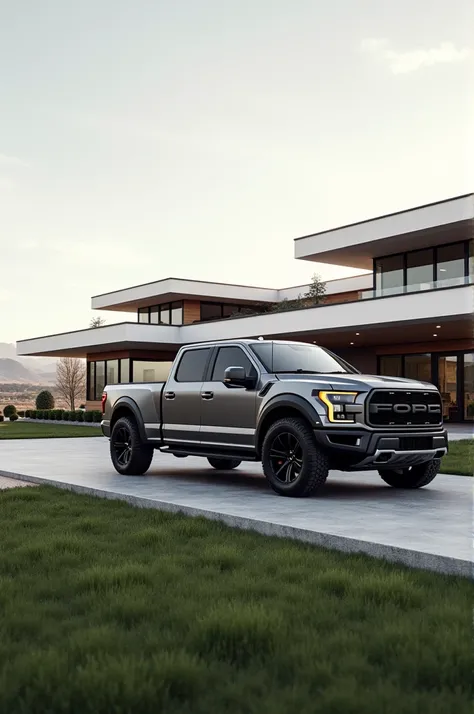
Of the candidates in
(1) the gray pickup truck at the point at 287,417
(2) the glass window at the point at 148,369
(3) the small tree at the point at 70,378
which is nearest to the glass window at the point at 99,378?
(2) the glass window at the point at 148,369

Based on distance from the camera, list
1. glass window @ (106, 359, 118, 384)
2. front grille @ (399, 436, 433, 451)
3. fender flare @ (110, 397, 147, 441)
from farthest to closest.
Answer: glass window @ (106, 359, 118, 384), fender flare @ (110, 397, 147, 441), front grille @ (399, 436, 433, 451)

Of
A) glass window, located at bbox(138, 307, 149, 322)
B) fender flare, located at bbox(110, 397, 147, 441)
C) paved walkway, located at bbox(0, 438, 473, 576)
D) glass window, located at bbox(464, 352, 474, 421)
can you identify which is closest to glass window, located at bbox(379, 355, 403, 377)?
glass window, located at bbox(464, 352, 474, 421)

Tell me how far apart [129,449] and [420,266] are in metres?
23.2

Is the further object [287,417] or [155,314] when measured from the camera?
[155,314]

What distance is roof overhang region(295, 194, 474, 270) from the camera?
28234 millimetres

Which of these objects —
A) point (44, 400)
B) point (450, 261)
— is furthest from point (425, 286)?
point (44, 400)

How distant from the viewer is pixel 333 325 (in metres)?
30.7

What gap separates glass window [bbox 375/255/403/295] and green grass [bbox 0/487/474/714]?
28.6 meters

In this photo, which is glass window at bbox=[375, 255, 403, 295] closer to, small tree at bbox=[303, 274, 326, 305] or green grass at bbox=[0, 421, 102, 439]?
small tree at bbox=[303, 274, 326, 305]

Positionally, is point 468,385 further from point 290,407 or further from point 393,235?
point 290,407

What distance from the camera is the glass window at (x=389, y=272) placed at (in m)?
34.0

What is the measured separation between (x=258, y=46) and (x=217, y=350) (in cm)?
980

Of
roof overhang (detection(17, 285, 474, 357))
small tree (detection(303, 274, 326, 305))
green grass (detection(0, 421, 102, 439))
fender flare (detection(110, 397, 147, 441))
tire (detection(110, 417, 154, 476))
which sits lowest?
green grass (detection(0, 421, 102, 439))

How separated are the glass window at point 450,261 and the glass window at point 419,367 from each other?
13.6 feet
